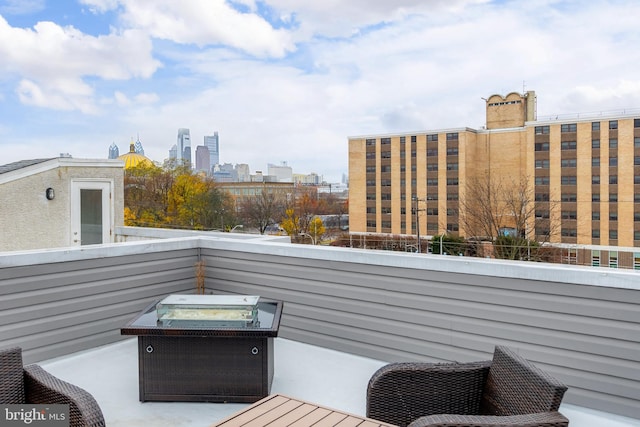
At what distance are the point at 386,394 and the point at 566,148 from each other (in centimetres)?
4937

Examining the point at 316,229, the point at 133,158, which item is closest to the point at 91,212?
the point at 133,158

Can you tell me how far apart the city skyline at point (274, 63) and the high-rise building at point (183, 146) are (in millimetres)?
1624

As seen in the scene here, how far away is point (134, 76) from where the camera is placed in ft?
86.7

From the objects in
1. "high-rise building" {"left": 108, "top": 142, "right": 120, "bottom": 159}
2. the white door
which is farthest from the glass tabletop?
"high-rise building" {"left": 108, "top": 142, "right": 120, "bottom": 159}

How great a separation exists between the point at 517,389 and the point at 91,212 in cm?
710

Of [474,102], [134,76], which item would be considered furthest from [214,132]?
[134,76]

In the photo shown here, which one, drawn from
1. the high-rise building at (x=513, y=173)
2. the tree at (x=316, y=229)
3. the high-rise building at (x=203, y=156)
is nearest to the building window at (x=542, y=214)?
the high-rise building at (x=513, y=173)

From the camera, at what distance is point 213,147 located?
59.2m

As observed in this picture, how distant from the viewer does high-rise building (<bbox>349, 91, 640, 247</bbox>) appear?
4312cm

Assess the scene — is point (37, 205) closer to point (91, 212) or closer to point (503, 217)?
point (91, 212)

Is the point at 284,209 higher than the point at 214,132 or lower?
lower

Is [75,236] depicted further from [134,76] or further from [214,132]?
[214,132]

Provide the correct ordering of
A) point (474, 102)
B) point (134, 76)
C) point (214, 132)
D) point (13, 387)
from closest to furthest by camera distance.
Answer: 1. point (13, 387)
2. point (134, 76)
3. point (474, 102)
4. point (214, 132)

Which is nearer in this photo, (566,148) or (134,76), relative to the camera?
(134,76)
